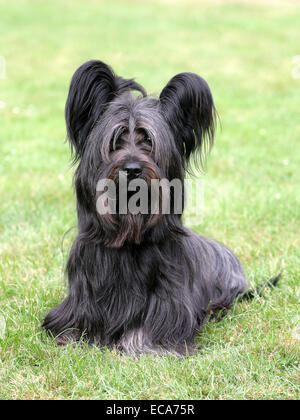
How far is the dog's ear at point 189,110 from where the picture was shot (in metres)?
3.61

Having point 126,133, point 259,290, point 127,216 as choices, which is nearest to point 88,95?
point 126,133

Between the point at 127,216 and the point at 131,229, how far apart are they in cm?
10

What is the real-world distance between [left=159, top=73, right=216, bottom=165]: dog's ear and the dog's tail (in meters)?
1.45

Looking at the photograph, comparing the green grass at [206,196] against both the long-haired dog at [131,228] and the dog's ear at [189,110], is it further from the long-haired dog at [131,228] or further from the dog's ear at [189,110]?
the dog's ear at [189,110]

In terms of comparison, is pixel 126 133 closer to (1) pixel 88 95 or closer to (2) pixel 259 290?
(1) pixel 88 95

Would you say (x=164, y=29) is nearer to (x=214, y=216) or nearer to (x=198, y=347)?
(x=214, y=216)

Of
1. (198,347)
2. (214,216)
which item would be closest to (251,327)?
(198,347)

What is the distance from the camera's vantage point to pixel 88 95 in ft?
11.9

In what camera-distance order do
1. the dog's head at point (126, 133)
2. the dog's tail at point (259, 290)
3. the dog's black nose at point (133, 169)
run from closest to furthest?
the dog's black nose at point (133, 169) < the dog's head at point (126, 133) < the dog's tail at point (259, 290)

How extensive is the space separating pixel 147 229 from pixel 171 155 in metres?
0.49

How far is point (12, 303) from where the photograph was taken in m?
4.56

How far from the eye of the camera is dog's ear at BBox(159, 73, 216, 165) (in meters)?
3.61

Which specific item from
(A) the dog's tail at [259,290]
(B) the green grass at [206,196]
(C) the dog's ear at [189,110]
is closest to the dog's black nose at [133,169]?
(C) the dog's ear at [189,110]

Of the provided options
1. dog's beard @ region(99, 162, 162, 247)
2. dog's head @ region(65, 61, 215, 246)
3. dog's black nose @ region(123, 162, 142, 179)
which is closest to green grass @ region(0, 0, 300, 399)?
dog's beard @ region(99, 162, 162, 247)
